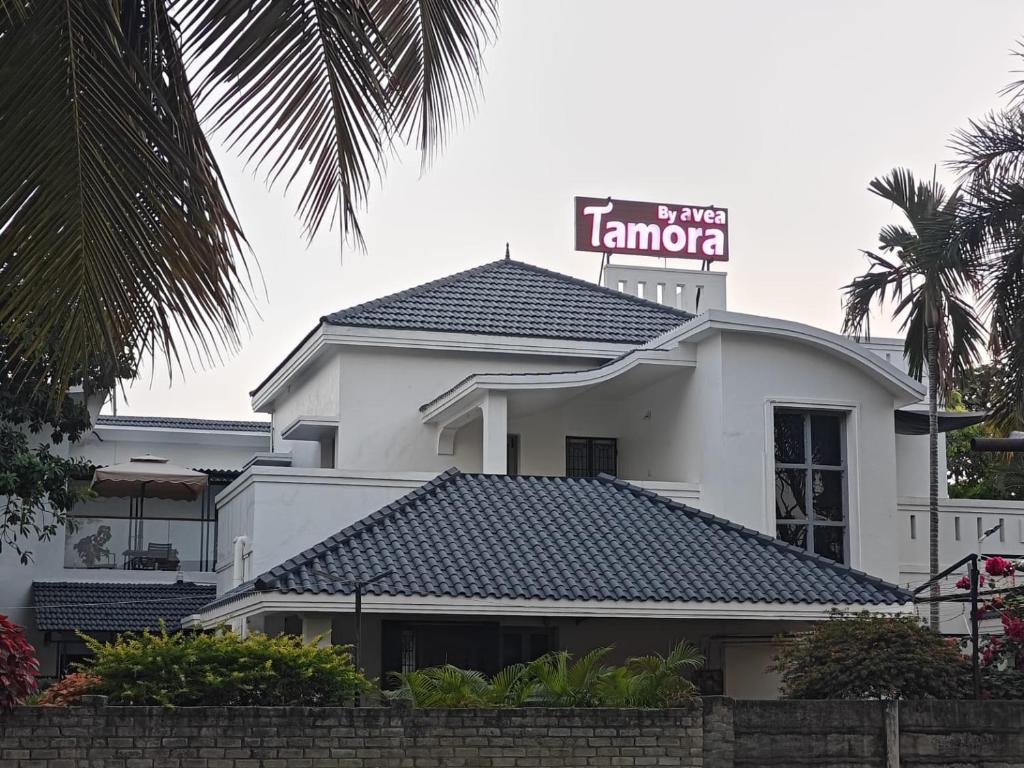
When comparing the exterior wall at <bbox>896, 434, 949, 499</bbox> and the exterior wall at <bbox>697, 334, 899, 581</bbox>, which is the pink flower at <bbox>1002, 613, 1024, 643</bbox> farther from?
the exterior wall at <bbox>896, 434, 949, 499</bbox>

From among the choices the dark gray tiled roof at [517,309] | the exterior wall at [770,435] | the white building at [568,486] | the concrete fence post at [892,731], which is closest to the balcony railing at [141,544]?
the white building at [568,486]

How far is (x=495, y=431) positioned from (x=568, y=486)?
1785 mm

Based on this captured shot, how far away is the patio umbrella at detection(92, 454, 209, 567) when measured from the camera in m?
31.6

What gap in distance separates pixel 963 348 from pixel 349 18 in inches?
626

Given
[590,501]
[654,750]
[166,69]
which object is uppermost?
[166,69]

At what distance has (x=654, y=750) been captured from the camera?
1497 centimetres

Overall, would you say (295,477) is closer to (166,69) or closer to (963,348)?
(963,348)

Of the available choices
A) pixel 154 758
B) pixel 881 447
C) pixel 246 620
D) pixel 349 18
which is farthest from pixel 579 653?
pixel 349 18

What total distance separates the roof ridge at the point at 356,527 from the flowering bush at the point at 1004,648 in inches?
299

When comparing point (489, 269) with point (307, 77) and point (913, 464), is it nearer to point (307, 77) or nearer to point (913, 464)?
point (913, 464)

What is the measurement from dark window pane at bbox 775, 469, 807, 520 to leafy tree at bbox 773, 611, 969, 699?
7.18m

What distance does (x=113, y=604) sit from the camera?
3158 cm

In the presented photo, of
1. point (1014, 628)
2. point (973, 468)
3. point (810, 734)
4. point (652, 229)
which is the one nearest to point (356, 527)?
point (810, 734)

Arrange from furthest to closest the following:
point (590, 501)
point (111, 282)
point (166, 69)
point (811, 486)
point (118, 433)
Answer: point (118, 433), point (811, 486), point (590, 501), point (166, 69), point (111, 282)
